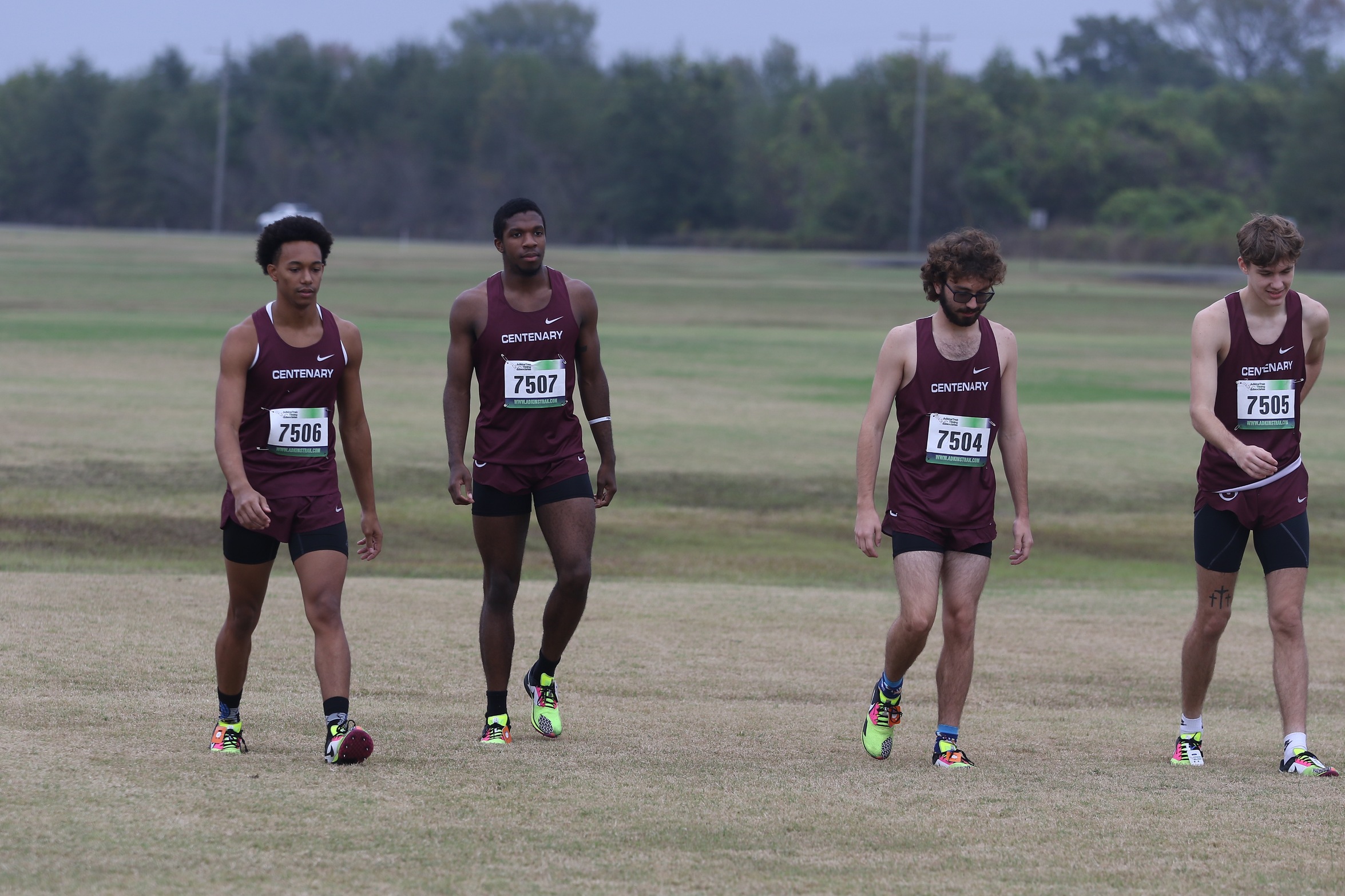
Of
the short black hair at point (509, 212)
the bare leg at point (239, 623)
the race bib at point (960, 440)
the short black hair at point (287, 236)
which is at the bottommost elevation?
the bare leg at point (239, 623)

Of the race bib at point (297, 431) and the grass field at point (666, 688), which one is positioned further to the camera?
the race bib at point (297, 431)

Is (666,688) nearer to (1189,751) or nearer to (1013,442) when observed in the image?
(1013,442)

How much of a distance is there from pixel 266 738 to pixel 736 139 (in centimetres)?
11812

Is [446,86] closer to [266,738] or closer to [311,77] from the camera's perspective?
[311,77]

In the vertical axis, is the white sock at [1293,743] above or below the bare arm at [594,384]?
below

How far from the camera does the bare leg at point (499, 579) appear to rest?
7.10 meters

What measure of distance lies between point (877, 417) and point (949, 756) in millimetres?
1332

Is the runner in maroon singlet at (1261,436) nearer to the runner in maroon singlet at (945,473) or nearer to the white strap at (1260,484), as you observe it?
the white strap at (1260,484)

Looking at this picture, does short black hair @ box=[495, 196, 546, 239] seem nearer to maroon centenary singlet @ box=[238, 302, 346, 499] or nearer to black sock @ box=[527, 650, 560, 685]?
maroon centenary singlet @ box=[238, 302, 346, 499]

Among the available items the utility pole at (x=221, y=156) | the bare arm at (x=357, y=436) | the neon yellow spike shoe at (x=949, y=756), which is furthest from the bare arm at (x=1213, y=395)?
the utility pole at (x=221, y=156)

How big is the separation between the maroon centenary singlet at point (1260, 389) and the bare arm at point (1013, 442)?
2.49 feet

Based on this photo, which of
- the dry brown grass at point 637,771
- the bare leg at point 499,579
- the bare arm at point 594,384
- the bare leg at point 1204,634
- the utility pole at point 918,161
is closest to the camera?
the dry brown grass at point 637,771

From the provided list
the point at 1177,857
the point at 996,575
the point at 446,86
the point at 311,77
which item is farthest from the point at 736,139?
the point at 1177,857

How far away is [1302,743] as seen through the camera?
670cm
